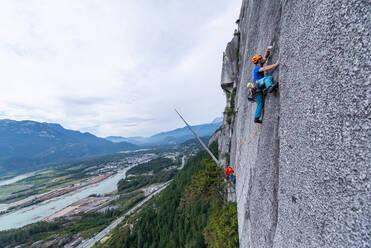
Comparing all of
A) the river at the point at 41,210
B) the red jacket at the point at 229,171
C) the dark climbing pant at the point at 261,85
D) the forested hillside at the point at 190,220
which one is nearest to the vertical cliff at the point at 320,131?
the dark climbing pant at the point at 261,85

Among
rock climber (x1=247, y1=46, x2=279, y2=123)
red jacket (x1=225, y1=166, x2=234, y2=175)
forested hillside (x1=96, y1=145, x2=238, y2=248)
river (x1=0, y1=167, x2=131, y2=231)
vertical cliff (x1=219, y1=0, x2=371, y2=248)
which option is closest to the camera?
vertical cliff (x1=219, y1=0, x2=371, y2=248)

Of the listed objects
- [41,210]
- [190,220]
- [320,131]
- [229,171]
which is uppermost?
[320,131]

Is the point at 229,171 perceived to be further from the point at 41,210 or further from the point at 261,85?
the point at 41,210

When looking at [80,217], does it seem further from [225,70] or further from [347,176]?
[347,176]

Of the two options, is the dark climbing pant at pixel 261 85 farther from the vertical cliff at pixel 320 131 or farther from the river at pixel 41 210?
the river at pixel 41 210

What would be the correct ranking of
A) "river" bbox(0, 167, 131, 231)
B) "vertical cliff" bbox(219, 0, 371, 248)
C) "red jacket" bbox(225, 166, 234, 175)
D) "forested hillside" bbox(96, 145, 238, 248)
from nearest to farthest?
"vertical cliff" bbox(219, 0, 371, 248) < "red jacket" bbox(225, 166, 234, 175) < "forested hillside" bbox(96, 145, 238, 248) < "river" bbox(0, 167, 131, 231)

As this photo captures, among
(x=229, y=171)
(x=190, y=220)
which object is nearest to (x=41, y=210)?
(x=190, y=220)

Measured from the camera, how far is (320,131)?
189 cm

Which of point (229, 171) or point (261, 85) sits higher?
point (261, 85)

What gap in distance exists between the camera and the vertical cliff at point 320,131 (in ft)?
4.67

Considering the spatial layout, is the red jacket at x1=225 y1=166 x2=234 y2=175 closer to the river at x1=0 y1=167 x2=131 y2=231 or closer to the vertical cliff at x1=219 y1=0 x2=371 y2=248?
the vertical cliff at x1=219 y1=0 x2=371 y2=248

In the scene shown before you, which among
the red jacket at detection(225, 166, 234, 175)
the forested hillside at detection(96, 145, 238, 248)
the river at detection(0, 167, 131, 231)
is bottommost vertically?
the river at detection(0, 167, 131, 231)

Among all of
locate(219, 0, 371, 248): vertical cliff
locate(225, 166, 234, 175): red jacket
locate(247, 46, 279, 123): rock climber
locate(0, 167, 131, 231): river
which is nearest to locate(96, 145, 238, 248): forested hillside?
locate(225, 166, 234, 175): red jacket

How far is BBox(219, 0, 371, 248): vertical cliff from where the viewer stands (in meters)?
1.42
